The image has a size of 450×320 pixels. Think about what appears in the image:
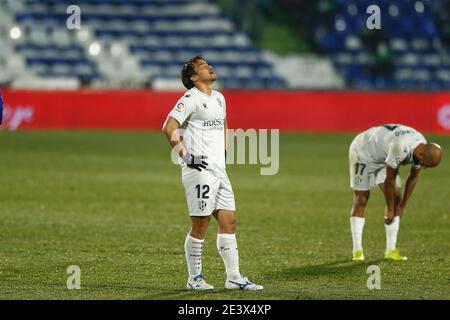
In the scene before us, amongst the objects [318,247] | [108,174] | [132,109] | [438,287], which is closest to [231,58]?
[132,109]

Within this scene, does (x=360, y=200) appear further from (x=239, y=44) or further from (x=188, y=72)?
(x=239, y=44)

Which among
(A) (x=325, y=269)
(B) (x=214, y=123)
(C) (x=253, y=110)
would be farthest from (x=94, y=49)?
(B) (x=214, y=123)

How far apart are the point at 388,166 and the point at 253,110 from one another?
77.1 ft

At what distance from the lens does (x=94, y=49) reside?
141 ft

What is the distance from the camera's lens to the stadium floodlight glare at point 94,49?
4309 cm

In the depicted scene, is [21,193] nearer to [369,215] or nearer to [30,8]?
[369,215]

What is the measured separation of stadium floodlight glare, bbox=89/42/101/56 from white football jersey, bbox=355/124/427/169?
30.7m

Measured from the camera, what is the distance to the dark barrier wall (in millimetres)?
35447

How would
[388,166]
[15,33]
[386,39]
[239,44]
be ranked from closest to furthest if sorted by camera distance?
[388,166] < [15,33] < [386,39] < [239,44]

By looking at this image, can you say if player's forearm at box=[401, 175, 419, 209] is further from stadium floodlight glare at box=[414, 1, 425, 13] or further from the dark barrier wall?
stadium floodlight glare at box=[414, 1, 425, 13]

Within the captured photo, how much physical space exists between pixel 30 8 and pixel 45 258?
33.2 metres

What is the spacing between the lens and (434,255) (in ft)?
43.4

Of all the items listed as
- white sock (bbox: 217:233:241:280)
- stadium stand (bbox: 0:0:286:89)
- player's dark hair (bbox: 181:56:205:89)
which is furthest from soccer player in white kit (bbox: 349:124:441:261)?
stadium stand (bbox: 0:0:286:89)

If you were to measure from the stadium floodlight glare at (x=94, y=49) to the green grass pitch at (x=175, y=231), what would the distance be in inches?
598
